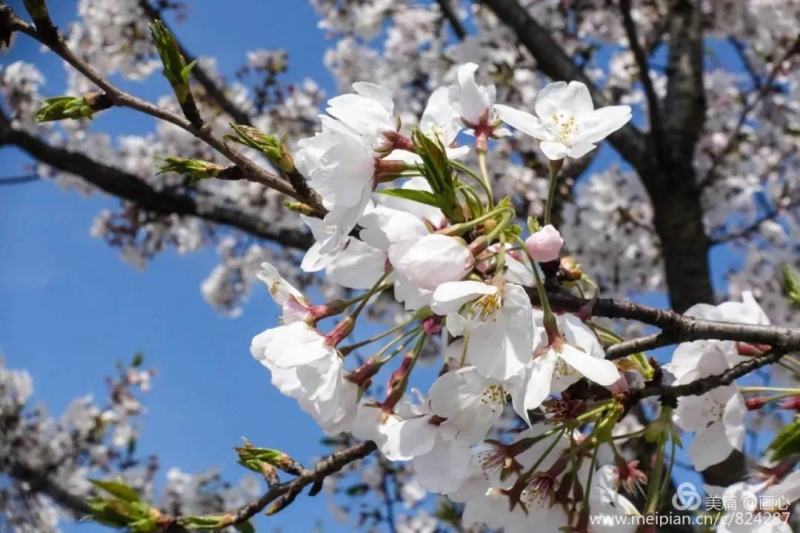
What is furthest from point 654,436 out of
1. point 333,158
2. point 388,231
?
point 333,158

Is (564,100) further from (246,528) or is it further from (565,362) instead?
(246,528)

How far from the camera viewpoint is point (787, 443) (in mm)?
1052

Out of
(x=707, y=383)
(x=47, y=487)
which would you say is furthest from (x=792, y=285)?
(x=47, y=487)

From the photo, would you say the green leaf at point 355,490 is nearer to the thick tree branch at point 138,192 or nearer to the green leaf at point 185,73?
the thick tree branch at point 138,192

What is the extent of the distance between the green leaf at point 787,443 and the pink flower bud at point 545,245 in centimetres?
44

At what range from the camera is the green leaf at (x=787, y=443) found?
41.1 inches

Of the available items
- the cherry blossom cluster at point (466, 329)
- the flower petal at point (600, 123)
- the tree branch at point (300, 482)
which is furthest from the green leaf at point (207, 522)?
the flower petal at point (600, 123)

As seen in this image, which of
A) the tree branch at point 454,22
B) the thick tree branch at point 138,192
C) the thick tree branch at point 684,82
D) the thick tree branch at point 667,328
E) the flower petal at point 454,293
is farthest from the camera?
the tree branch at point 454,22

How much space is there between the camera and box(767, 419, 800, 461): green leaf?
104cm

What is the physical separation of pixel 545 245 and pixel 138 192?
3.92m

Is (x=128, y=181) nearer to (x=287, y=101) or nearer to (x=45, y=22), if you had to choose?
(x=287, y=101)

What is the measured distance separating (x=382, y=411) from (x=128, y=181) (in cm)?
371

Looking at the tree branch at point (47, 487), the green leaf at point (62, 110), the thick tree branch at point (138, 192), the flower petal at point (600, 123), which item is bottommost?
the flower petal at point (600, 123)

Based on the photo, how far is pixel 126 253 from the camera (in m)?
5.84
